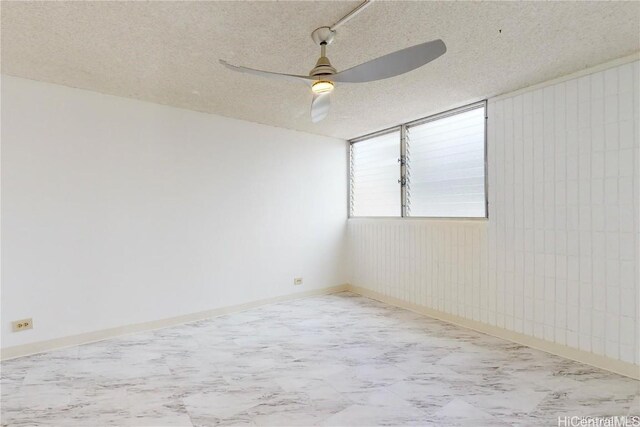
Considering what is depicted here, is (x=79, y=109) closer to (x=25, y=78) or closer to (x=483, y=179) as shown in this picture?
(x=25, y=78)

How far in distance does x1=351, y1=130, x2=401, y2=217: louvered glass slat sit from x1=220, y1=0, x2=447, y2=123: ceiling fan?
8.17 feet

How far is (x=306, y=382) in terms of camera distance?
235 cm

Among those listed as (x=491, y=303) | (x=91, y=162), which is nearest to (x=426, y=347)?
(x=491, y=303)

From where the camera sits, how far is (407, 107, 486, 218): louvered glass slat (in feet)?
11.4

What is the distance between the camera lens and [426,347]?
2.96m

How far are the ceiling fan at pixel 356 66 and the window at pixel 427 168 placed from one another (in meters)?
1.94

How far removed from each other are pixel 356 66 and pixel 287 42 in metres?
0.65

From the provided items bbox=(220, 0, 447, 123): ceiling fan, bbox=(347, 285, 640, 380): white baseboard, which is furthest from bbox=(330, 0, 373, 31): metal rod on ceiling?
bbox=(347, 285, 640, 380): white baseboard

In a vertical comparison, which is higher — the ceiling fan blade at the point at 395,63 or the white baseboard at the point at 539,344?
the ceiling fan blade at the point at 395,63

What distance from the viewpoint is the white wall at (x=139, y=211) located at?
2.82 meters

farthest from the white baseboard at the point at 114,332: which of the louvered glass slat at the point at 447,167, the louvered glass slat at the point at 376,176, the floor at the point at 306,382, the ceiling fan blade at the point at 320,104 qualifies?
the ceiling fan blade at the point at 320,104

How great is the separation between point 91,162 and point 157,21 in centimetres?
177

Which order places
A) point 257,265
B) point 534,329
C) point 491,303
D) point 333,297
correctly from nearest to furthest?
1. point 534,329
2. point 491,303
3. point 257,265
4. point 333,297

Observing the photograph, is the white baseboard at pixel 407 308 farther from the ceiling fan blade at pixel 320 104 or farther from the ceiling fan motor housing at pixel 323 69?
the ceiling fan motor housing at pixel 323 69
